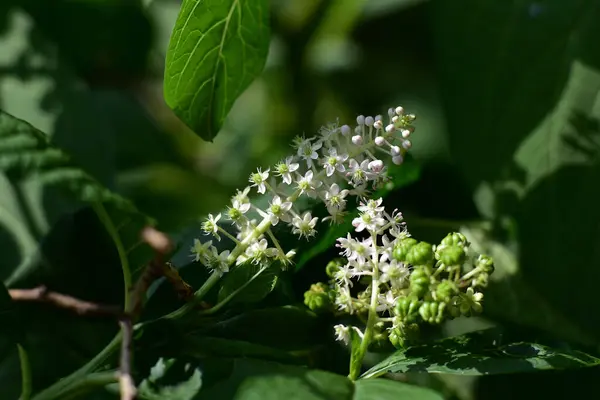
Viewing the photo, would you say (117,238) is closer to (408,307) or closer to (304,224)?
(304,224)

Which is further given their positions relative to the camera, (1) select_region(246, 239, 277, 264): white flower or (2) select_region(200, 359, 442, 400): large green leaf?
(1) select_region(246, 239, 277, 264): white flower

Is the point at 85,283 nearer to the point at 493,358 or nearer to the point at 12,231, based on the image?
the point at 12,231

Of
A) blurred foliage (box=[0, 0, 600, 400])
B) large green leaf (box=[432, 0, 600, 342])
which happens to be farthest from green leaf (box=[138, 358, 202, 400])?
large green leaf (box=[432, 0, 600, 342])

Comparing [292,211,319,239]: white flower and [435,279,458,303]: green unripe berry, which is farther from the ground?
[292,211,319,239]: white flower

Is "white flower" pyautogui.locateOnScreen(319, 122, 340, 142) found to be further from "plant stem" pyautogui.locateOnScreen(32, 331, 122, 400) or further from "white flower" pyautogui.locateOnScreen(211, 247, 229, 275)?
"plant stem" pyautogui.locateOnScreen(32, 331, 122, 400)

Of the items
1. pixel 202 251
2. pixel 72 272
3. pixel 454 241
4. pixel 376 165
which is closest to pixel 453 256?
pixel 454 241

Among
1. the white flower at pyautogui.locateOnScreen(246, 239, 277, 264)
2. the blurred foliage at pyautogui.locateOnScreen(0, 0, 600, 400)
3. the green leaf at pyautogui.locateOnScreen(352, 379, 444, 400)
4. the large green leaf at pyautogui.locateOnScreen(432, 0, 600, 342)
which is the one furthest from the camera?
the large green leaf at pyautogui.locateOnScreen(432, 0, 600, 342)

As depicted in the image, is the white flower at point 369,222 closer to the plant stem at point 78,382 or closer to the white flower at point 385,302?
the white flower at point 385,302
